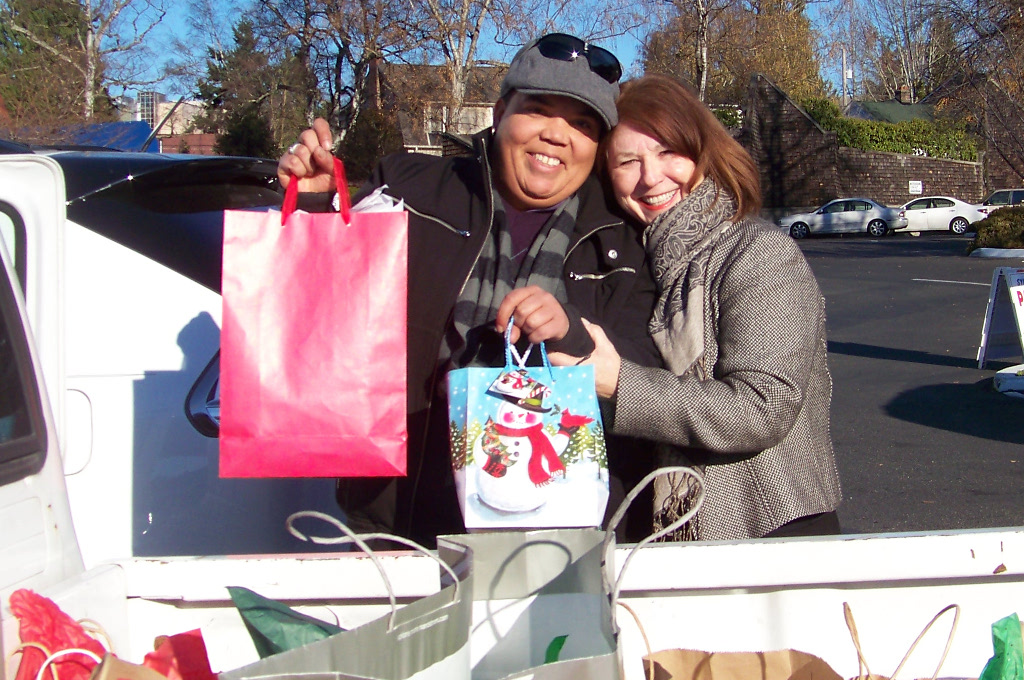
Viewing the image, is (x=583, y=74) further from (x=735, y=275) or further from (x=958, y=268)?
(x=958, y=268)

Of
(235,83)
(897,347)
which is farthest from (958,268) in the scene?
(235,83)

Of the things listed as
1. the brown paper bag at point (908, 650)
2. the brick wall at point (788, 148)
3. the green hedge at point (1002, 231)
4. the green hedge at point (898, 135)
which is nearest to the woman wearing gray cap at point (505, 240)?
the brown paper bag at point (908, 650)

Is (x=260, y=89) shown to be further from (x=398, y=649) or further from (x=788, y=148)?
(x=398, y=649)

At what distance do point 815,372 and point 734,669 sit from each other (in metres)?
0.77

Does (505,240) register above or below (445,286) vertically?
above

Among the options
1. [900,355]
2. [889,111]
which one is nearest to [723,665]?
[900,355]

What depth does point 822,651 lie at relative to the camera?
5.68 ft

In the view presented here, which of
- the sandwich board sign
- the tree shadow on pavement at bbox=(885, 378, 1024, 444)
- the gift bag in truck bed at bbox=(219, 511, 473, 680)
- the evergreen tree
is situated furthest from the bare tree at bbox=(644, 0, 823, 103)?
the gift bag in truck bed at bbox=(219, 511, 473, 680)

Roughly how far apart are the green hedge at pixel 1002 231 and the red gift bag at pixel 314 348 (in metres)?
21.7

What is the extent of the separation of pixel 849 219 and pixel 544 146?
104 feet

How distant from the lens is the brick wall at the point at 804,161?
36031 mm

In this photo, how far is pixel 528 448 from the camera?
1.61m

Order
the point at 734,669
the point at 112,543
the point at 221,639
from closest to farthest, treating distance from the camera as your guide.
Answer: the point at 734,669, the point at 221,639, the point at 112,543

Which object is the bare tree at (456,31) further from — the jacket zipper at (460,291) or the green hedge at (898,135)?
the jacket zipper at (460,291)
